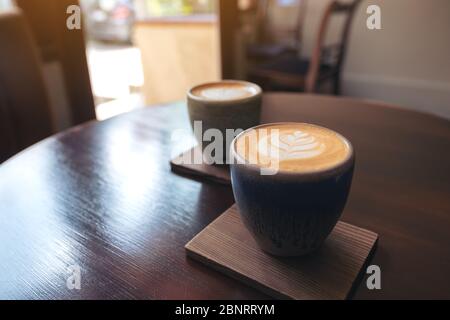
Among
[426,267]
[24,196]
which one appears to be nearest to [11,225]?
[24,196]

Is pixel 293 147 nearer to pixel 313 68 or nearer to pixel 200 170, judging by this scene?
pixel 200 170

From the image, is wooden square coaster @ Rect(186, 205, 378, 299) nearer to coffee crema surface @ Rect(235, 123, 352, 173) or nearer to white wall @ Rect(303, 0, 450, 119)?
coffee crema surface @ Rect(235, 123, 352, 173)

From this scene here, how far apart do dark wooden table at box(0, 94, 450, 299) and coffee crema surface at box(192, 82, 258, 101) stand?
4.5 inches

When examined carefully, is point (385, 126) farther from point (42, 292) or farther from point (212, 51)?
point (212, 51)

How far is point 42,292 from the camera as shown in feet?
1.24

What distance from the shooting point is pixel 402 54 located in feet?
8.17

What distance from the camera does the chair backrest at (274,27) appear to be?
2.63 m

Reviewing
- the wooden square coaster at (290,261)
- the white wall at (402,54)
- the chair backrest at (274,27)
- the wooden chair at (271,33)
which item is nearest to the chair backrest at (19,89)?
the wooden square coaster at (290,261)

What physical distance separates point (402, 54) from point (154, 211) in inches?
97.4

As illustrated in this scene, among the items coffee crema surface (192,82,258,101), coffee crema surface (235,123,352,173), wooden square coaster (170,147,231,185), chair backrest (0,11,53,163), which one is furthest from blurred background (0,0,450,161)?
coffee crema surface (235,123,352,173)

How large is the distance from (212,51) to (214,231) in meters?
2.06

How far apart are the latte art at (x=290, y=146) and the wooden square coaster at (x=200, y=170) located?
17cm

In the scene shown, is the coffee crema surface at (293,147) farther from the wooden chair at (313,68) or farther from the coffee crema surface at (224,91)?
the wooden chair at (313,68)

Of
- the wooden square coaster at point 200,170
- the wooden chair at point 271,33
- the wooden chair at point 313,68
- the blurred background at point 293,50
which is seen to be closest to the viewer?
the wooden square coaster at point 200,170
